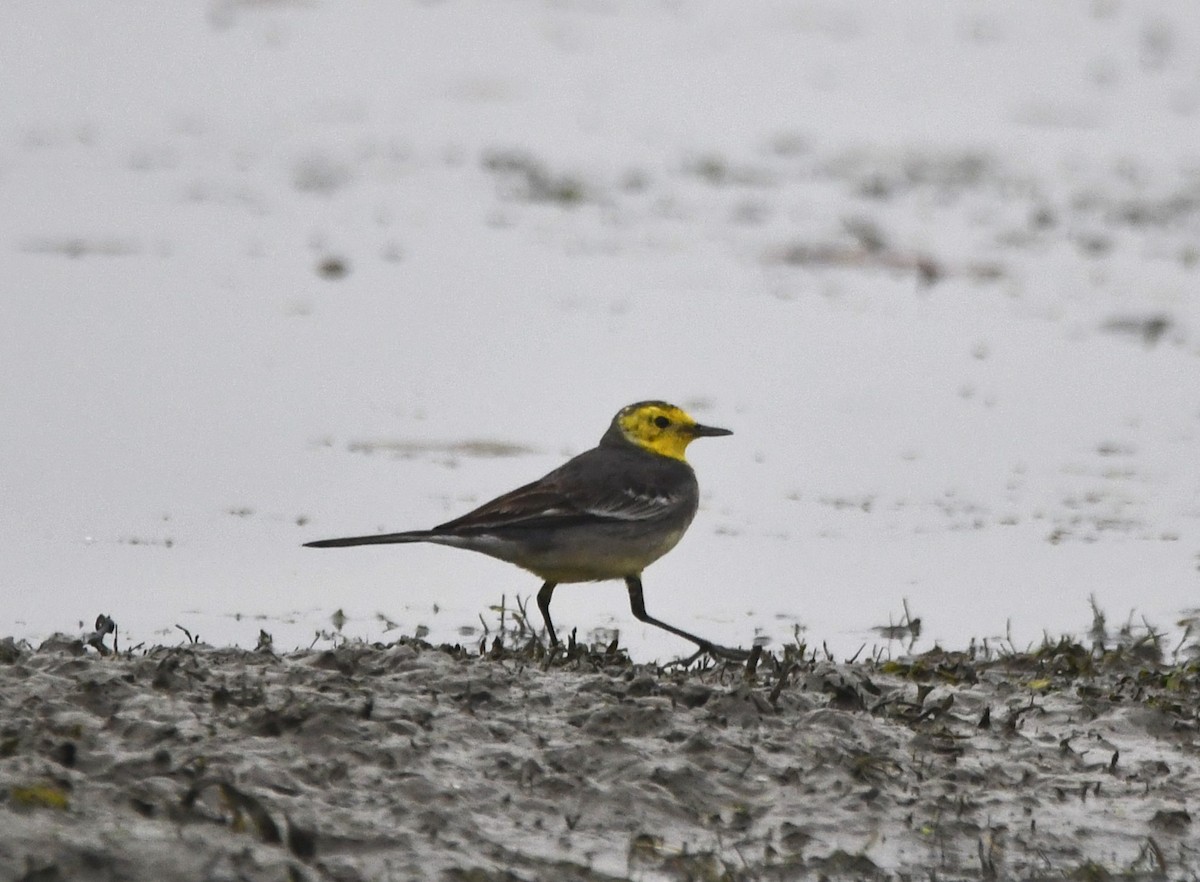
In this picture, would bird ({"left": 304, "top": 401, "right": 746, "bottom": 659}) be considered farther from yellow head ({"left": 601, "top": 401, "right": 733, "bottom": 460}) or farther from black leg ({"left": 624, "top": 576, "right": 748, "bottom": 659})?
A: yellow head ({"left": 601, "top": 401, "right": 733, "bottom": 460})

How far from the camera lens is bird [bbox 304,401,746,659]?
845 centimetres

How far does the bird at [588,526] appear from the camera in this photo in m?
8.45

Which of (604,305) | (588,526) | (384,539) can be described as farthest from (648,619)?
(604,305)

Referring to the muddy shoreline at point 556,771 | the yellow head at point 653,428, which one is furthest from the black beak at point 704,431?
the muddy shoreline at point 556,771

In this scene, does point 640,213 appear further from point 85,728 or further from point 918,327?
point 85,728

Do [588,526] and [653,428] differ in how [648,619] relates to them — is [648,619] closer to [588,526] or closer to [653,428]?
[588,526]

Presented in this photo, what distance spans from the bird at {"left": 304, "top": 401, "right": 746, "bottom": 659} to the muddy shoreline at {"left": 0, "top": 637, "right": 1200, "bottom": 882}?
2.67 feet

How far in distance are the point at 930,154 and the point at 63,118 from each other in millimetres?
7969

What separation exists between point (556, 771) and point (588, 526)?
2.33 m

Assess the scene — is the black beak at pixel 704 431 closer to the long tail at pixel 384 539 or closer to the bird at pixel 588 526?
the bird at pixel 588 526

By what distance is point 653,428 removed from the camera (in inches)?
380

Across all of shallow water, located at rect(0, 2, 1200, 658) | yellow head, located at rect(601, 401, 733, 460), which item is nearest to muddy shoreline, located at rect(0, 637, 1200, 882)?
shallow water, located at rect(0, 2, 1200, 658)

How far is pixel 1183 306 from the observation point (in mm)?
14938

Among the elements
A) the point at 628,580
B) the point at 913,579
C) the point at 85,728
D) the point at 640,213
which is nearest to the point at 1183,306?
the point at 640,213
